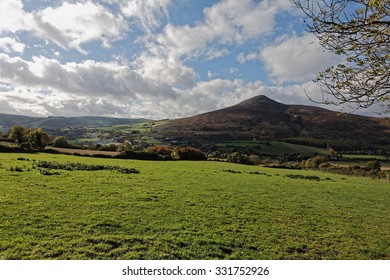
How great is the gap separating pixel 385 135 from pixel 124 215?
212 m

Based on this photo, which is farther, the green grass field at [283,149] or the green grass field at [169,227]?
the green grass field at [283,149]

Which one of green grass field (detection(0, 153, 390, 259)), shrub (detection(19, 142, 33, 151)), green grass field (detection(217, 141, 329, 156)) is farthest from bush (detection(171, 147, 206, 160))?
green grass field (detection(0, 153, 390, 259))

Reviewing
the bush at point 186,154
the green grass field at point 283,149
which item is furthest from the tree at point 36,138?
the green grass field at point 283,149

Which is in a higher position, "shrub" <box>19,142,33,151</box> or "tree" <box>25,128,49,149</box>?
"tree" <box>25,128,49,149</box>

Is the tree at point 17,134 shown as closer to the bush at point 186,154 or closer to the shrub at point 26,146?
the shrub at point 26,146

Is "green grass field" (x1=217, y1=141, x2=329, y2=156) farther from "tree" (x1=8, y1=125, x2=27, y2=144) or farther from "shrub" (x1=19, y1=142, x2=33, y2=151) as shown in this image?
"tree" (x1=8, y1=125, x2=27, y2=144)

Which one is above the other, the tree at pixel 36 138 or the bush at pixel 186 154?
the tree at pixel 36 138

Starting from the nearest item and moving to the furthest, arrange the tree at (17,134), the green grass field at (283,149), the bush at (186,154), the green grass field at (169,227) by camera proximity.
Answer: the green grass field at (169,227) < the tree at (17,134) < the bush at (186,154) < the green grass field at (283,149)

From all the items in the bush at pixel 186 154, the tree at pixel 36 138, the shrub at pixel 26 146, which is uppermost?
the tree at pixel 36 138

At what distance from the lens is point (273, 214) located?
17.5 meters

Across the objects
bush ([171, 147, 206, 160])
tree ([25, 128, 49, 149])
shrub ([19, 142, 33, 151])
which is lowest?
bush ([171, 147, 206, 160])

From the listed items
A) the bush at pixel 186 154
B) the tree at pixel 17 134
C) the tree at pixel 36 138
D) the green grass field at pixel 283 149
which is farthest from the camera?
the green grass field at pixel 283 149

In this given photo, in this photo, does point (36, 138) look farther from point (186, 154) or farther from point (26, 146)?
point (186, 154)
